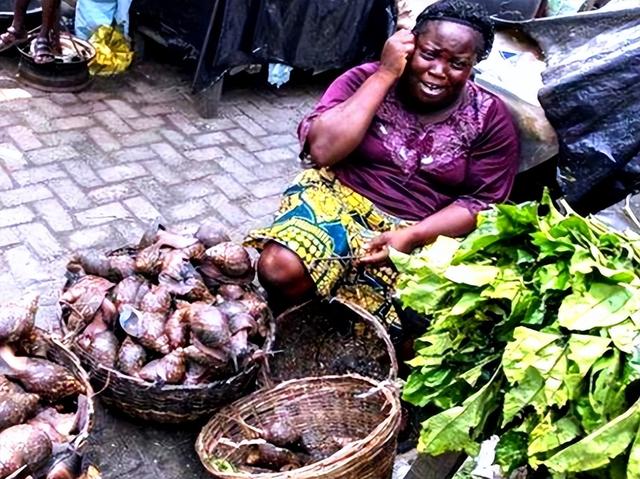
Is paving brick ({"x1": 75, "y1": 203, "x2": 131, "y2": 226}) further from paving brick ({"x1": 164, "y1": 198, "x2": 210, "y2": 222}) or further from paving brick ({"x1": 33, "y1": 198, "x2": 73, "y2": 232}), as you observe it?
paving brick ({"x1": 164, "y1": 198, "x2": 210, "y2": 222})

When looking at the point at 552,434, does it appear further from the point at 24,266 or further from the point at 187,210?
the point at 187,210

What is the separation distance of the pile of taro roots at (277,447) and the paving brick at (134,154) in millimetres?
2156

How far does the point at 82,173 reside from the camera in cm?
433

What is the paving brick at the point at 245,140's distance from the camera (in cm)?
498

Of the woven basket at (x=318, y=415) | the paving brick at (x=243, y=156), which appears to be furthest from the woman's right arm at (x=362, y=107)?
the paving brick at (x=243, y=156)

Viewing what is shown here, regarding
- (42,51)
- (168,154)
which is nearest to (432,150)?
(168,154)

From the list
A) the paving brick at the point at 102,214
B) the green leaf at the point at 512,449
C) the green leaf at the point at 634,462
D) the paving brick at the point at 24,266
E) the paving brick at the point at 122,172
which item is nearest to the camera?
the green leaf at the point at 634,462

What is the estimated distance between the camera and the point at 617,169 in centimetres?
278

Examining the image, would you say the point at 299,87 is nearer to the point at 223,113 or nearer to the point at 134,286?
the point at 223,113

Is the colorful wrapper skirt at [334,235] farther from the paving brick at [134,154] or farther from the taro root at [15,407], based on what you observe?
the paving brick at [134,154]

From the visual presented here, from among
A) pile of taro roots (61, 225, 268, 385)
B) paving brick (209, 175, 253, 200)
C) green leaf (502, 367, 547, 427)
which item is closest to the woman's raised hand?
pile of taro roots (61, 225, 268, 385)

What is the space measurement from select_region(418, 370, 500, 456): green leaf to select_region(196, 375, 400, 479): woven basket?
64cm

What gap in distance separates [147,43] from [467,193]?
3329 mm

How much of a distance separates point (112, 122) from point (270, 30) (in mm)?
1154
